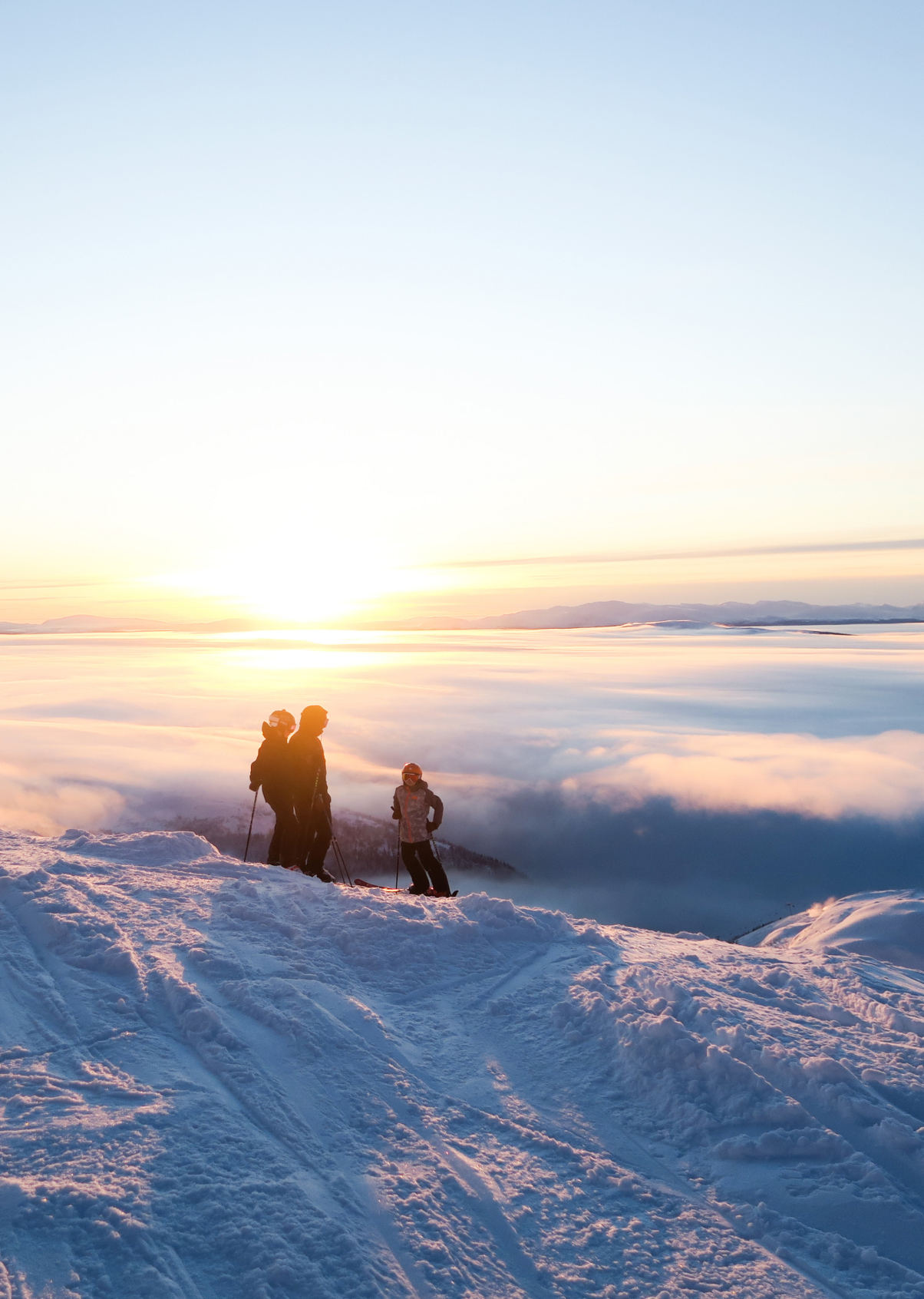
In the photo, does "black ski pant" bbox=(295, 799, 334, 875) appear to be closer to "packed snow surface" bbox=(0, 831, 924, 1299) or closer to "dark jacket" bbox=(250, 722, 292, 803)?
"dark jacket" bbox=(250, 722, 292, 803)

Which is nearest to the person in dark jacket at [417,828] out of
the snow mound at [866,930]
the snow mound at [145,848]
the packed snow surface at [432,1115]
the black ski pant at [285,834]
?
the black ski pant at [285,834]

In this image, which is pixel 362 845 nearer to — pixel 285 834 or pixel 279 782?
pixel 285 834

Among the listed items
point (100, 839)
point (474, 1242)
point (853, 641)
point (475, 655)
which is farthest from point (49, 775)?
→ point (853, 641)

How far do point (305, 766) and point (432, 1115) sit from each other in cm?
606

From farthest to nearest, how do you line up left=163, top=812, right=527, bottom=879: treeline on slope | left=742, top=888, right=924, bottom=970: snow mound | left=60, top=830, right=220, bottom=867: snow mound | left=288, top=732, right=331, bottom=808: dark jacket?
left=163, top=812, right=527, bottom=879: treeline on slope
left=288, top=732, right=331, bottom=808: dark jacket
left=742, top=888, right=924, bottom=970: snow mound
left=60, top=830, right=220, bottom=867: snow mound

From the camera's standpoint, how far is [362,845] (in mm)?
24594

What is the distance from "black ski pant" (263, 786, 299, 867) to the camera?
10430 millimetres

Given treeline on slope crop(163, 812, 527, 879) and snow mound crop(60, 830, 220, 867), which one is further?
treeline on slope crop(163, 812, 527, 879)

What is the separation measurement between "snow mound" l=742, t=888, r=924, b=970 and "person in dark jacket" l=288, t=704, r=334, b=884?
6178 millimetres

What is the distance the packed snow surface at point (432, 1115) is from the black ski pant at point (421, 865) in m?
2.60

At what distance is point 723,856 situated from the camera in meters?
25.1

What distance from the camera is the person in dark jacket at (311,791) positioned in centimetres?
1004

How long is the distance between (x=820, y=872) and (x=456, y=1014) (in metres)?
20.7

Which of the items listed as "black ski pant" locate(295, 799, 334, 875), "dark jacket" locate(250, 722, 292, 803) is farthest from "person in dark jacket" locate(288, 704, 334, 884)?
"dark jacket" locate(250, 722, 292, 803)
